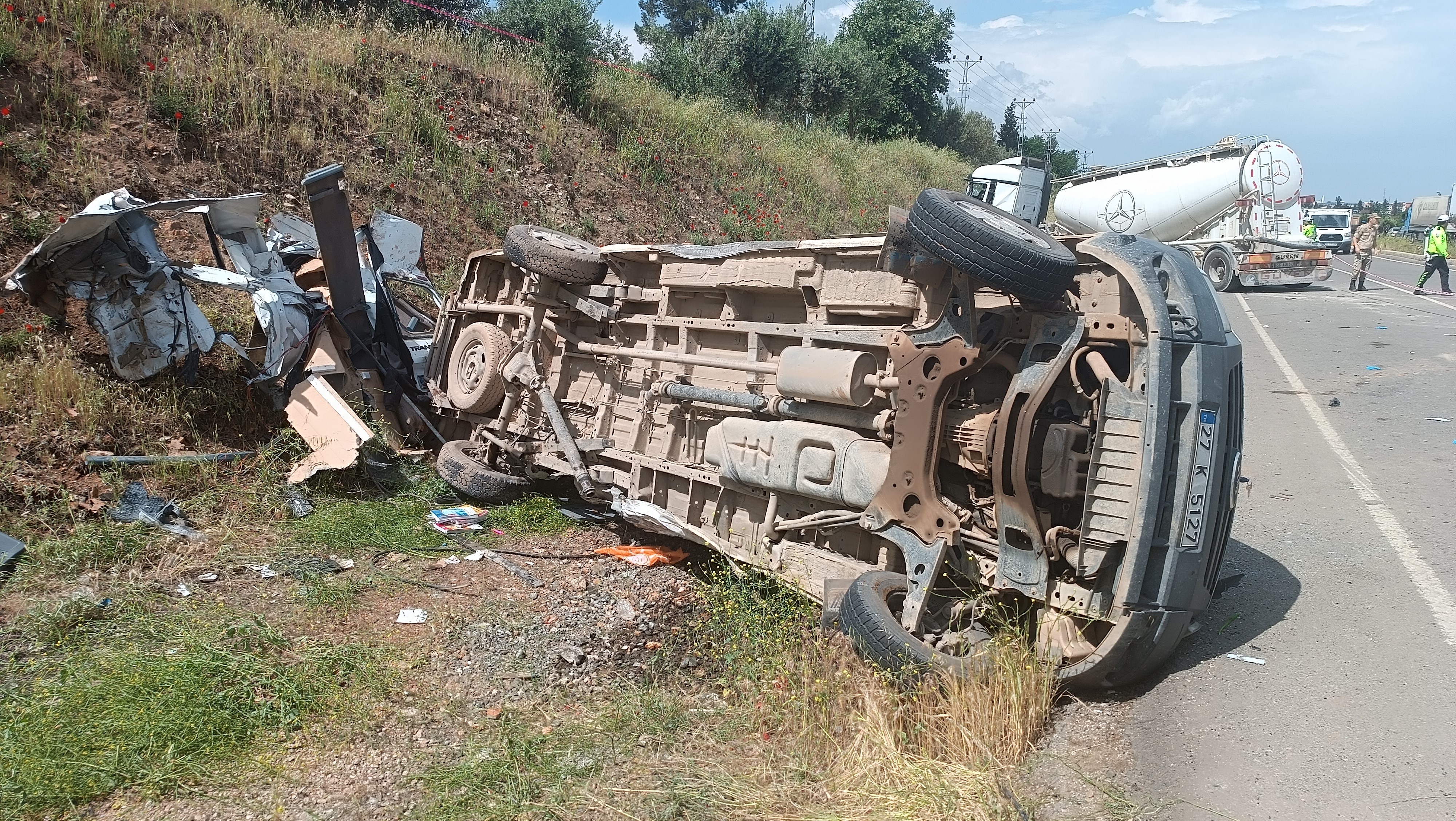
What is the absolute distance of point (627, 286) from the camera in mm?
6375

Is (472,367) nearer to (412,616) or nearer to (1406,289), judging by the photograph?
(412,616)

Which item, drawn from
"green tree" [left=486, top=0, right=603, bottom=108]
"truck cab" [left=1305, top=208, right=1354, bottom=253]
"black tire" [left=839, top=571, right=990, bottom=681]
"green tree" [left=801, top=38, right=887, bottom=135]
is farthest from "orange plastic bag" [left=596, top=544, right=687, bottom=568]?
"truck cab" [left=1305, top=208, right=1354, bottom=253]

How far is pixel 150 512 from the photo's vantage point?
19.4 ft

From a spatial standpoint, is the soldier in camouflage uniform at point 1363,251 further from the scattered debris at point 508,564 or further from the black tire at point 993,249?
the scattered debris at point 508,564

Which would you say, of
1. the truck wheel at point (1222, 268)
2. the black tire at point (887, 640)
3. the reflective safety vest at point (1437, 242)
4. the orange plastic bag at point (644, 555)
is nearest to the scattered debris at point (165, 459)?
the orange plastic bag at point (644, 555)

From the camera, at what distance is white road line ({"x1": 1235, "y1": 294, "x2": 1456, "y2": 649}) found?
4.20m

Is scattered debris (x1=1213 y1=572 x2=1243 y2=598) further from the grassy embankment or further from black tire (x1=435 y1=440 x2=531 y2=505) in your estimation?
black tire (x1=435 y1=440 x2=531 y2=505)

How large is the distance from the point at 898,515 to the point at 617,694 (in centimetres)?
157

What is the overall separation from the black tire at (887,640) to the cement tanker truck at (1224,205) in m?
13.9

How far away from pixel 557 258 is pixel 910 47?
100 feet

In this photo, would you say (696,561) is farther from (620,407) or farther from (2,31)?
(2,31)

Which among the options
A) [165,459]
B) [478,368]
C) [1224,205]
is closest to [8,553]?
[165,459]

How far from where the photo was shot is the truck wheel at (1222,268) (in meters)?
18.0

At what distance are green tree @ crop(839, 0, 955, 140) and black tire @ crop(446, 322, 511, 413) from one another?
26.8 metres
